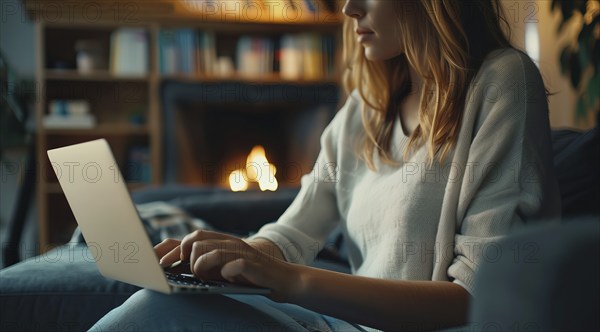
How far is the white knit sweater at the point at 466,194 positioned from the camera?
0.98m

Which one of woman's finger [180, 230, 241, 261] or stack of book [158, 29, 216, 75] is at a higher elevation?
woman's finger [180, 230, 241, 261]

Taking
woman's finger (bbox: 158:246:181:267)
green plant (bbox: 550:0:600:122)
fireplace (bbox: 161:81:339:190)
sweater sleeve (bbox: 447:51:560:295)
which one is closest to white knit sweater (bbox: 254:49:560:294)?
sweater sleeve (bbox: 447:51:560:295)

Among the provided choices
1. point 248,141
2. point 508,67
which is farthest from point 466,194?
point 248,141

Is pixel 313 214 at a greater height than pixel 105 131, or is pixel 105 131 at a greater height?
pixel 313 214

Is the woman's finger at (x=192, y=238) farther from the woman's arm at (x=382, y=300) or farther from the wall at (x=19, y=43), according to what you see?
the wall at (x=19, y=43)

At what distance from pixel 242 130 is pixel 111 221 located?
3.38m

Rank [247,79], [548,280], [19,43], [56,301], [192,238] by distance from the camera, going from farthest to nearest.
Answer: [19,43], [247,79], [56,301], [192,238], [548,280]

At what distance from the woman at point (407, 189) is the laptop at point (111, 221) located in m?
0.03

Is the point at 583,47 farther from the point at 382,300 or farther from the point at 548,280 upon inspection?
the point at 548,280

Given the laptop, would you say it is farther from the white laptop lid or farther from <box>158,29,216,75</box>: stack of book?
<box>158,29,216,75</box>: stack of book

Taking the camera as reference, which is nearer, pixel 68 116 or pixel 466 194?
pixel 466 194

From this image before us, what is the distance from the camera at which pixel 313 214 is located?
129cm

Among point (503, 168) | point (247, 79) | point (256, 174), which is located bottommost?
point (256, 174)

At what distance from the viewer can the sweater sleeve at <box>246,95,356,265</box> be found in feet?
4.02
